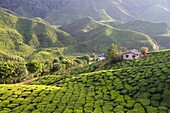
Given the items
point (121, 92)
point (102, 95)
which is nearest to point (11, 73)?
point (102, 95)

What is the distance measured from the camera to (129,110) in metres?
31.6

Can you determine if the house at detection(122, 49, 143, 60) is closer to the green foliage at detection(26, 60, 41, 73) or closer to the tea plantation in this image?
the tea plantation

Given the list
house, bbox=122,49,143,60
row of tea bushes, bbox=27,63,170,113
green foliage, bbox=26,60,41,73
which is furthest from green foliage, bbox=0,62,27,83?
house, bbox=122,49,143,60

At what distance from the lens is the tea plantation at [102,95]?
32.8 m

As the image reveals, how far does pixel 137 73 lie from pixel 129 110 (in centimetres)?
1503

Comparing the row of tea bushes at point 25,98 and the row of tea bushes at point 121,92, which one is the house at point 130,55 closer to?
the row of tea bushes at point 121,92

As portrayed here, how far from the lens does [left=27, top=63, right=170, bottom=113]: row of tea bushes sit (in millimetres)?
32588

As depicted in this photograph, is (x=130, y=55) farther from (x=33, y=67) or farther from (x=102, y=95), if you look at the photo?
(x=102, y=95)

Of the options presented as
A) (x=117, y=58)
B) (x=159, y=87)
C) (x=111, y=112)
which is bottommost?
(x=111, y=112)

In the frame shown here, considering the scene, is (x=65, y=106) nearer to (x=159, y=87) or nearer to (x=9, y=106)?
(x=9, y=106)

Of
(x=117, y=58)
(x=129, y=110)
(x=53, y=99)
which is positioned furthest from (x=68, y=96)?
(x=117, y=58)

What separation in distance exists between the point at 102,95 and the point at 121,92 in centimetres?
284

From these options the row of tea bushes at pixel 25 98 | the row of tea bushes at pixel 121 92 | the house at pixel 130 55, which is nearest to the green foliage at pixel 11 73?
the row of tea bushes at pixel 25 98

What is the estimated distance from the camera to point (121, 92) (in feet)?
127
